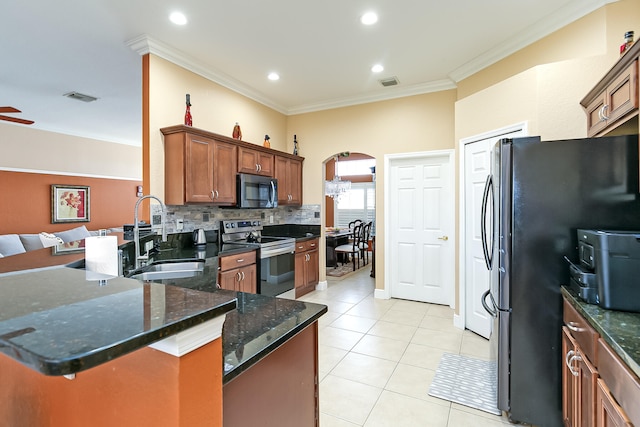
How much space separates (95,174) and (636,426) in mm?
8316

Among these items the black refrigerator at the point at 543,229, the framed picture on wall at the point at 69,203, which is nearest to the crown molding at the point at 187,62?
the black refrigerator at the point at 543,229

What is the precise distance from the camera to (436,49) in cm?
333

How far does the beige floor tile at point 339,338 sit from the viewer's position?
313cm

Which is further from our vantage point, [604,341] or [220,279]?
[220,279]

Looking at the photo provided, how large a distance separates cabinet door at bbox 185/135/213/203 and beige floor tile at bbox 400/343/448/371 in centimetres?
257

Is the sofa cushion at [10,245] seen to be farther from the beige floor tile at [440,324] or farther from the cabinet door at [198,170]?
the beige floor tile at [440,324]

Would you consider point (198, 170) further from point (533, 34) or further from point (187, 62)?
point (533, 34)

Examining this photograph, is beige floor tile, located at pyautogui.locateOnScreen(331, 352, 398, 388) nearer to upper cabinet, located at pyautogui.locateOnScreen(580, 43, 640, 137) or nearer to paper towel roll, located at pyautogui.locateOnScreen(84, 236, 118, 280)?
paper towel roll, located at pyautogui.locateOnScreen(84, 236, 118, 280)

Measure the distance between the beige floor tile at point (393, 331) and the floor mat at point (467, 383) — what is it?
53cm

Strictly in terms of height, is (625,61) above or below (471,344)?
above

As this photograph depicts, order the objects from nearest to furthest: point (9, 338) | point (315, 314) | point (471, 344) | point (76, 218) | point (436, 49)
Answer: point (9, 338)
point (315, 314)
point (471, 344)
point (436, 49)
point (76, 218)

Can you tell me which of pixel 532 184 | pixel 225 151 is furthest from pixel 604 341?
pixel 225 151

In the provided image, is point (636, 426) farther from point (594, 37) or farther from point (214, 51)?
point (214, 51)

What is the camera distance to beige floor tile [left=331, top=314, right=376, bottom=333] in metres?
3.53
